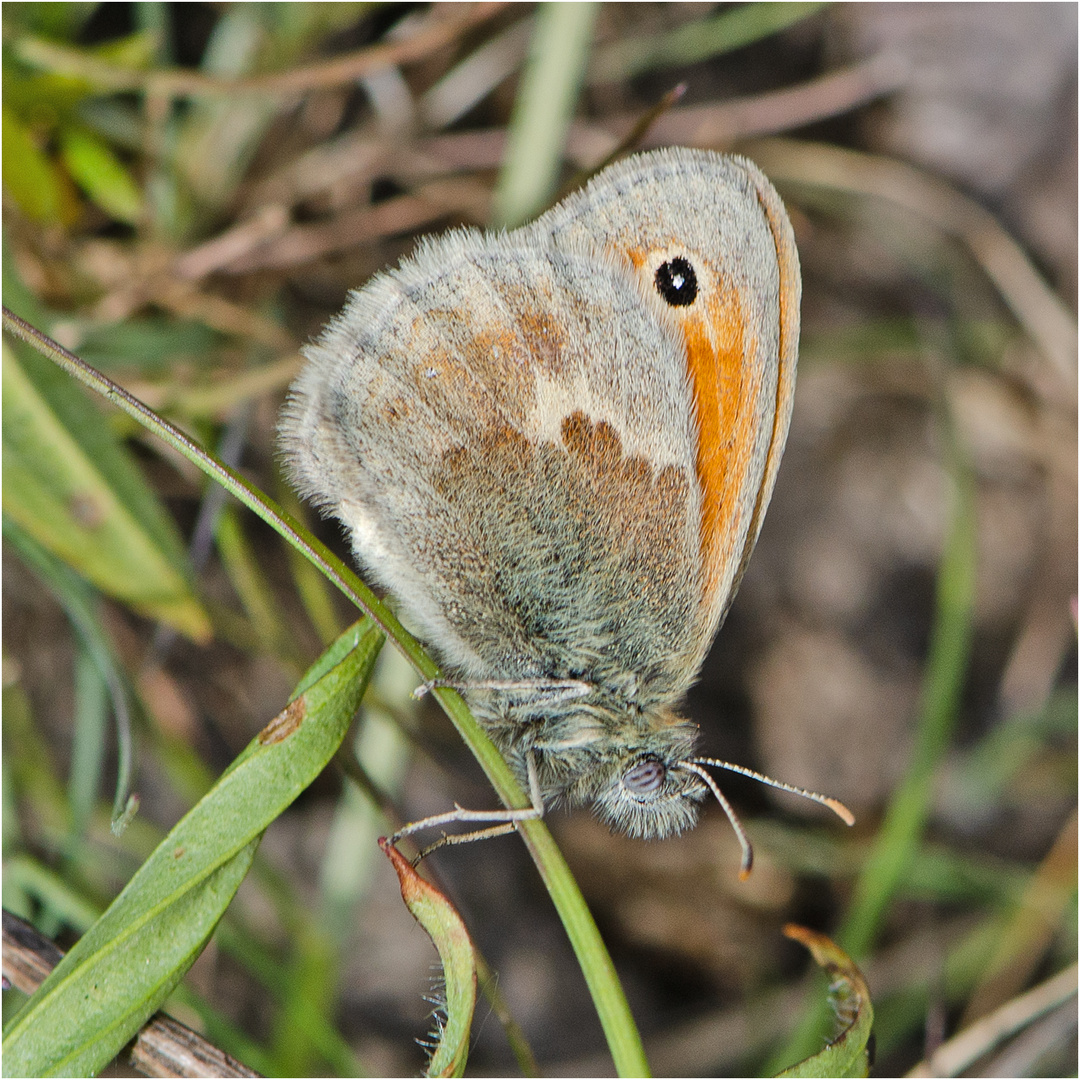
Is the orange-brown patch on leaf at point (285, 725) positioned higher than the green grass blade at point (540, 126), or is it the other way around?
the green grass blade at point (540, 126)

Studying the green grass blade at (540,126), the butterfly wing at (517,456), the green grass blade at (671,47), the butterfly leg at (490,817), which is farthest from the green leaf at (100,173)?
the butterfly leg at (490,817)

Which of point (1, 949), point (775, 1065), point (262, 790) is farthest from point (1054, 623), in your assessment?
point (1, 949)

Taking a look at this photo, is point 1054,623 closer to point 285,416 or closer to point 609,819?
point 609,819

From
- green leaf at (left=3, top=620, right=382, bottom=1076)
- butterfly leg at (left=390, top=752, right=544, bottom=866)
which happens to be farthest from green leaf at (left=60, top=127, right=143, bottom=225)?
butterfly leg at (left=390, top=752, right=544, bottom=866)

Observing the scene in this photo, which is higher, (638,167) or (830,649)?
(830,649)

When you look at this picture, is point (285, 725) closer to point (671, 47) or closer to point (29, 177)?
point (29, 177)

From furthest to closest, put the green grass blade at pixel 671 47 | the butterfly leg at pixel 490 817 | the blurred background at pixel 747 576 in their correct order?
1. the green grass blade at pixel 671 47
2. the blurred background at pixel 747 576
3. the butterfly leg at pixel 490 817

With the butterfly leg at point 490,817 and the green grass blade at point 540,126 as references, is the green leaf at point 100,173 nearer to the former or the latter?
the green grass blade at point 540,126
